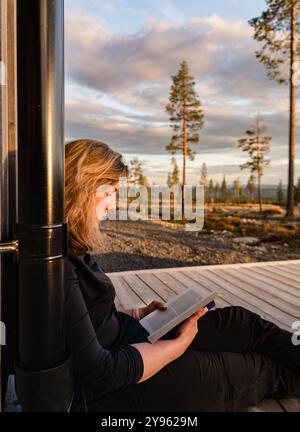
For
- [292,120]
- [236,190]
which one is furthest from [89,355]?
[236,190]

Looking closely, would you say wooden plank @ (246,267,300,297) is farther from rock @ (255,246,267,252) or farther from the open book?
rock @ (255,246,267,252)

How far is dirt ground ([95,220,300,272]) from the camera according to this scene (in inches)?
191

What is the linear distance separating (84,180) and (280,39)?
7.80 metres

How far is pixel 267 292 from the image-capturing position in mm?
2605

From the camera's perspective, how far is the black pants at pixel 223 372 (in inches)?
36.7

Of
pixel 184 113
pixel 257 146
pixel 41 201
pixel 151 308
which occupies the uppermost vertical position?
pixel 184 113

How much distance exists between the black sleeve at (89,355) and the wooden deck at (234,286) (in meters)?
1.40

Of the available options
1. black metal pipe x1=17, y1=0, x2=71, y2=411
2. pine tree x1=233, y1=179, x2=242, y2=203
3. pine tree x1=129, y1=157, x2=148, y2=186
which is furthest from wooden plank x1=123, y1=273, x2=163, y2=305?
pine tree x1=233, y1=179, x2=242, y2=203

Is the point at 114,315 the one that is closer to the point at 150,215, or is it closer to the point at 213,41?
the point at 150,215

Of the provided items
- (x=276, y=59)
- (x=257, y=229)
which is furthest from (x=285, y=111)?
(x=257, y=229)

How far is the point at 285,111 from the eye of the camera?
7609 millimetres

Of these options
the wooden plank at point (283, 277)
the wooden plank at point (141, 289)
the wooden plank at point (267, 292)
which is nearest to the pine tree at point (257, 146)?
the wooden plank at point (283, 277)

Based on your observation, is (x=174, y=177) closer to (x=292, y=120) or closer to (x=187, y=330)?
(x=292, y=120)

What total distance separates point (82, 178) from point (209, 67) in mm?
9404
